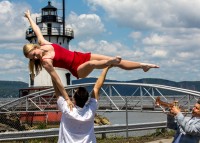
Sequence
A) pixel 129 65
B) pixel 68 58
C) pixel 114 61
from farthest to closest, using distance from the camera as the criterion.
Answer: pixel 129 65, pixel 68 58, pixel 114 61

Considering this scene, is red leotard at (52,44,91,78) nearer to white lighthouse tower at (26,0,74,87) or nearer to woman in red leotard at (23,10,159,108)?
woman in red leotard at (23,10,159,108)

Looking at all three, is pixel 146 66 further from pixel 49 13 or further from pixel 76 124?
pixel 49 13

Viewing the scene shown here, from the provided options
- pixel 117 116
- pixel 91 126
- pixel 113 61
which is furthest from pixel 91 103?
pixel 117 116

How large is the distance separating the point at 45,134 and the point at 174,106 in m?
9.01

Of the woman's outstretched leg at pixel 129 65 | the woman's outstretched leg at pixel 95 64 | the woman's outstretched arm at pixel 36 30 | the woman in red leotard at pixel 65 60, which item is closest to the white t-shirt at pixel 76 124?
the woman in red leotard at pixel 65 60

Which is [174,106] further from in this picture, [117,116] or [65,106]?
[117,116]

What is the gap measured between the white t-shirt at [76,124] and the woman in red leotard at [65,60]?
49 cm

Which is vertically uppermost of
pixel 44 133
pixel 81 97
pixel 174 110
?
pixel 81 97

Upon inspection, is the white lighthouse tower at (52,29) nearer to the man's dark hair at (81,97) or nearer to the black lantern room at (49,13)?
the black lantern room at (49,13)

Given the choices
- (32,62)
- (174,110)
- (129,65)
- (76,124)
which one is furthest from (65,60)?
(174,110)

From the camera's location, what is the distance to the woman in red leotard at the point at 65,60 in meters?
5.74

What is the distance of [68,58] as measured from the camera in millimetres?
6207

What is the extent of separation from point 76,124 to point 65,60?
1.31 metres

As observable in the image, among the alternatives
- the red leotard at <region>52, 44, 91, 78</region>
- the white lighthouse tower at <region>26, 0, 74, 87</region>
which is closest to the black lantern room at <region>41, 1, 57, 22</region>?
the white lighthouse tower at <region>26, 0, 74, 87</region>
